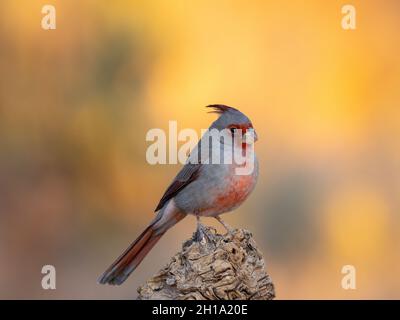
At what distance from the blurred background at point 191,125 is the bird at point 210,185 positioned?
2349 millimetres

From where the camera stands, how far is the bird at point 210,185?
5719 millimetres

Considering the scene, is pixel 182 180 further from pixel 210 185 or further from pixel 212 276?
pixel 212 276

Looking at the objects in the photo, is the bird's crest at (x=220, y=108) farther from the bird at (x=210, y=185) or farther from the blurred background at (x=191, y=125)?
the blurred background at (x=191, y=125)

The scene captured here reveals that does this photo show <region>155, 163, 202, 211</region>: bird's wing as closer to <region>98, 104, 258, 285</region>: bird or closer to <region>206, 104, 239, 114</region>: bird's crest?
<region>98, 104, 258, 285</region>: bird

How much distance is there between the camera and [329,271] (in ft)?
27.6

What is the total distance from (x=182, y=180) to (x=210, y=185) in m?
0.31

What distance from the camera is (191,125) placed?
8.72 m

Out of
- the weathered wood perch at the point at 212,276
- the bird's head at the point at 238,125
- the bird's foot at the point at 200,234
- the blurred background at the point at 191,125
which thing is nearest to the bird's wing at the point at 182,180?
the bird's head at the point at 238,125

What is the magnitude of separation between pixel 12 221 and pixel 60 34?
2.33 m

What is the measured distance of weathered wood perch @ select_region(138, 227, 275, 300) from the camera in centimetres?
484

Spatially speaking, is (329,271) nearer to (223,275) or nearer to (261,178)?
(261,178)

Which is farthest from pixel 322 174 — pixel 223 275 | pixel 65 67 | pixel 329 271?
pixel 223 275

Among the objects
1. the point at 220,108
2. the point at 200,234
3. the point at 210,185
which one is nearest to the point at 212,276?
the point at 200,234

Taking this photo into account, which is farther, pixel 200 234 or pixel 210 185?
pixel 210 185
